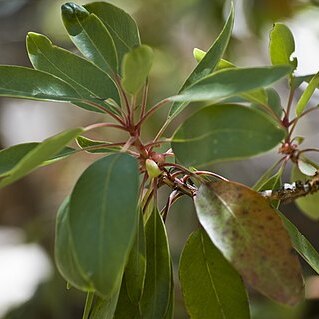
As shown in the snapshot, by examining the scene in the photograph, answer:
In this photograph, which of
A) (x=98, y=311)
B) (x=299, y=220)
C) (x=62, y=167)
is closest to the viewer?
(x=98, y=311)

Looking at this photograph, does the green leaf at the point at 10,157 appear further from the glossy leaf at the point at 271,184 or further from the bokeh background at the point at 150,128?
the bokeh background at the point at 150,128

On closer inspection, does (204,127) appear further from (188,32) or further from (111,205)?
(188,32)

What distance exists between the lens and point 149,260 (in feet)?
2.41

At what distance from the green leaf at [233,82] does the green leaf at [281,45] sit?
0.57 feet

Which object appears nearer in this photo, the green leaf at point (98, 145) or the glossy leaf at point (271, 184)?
the green leaf at point (98, 145)

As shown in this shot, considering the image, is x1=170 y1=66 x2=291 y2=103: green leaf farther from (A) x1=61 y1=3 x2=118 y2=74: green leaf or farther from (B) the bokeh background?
(B) the bokeh background

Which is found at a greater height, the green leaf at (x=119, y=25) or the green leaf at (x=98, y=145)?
the green leaf at (x=119, y=25)

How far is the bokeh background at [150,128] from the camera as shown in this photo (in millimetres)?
2031

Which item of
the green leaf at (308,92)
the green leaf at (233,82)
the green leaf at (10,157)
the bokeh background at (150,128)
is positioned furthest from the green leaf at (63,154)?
the bokeh background at (150,128)

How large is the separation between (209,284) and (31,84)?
26cm

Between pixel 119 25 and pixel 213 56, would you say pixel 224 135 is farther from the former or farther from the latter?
pixel 119 25

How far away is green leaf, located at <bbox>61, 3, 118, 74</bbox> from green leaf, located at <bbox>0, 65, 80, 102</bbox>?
0.17 ft

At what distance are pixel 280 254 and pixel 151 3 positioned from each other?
184cm

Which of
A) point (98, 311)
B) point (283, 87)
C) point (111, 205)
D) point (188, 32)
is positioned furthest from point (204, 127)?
point (283, 87)
